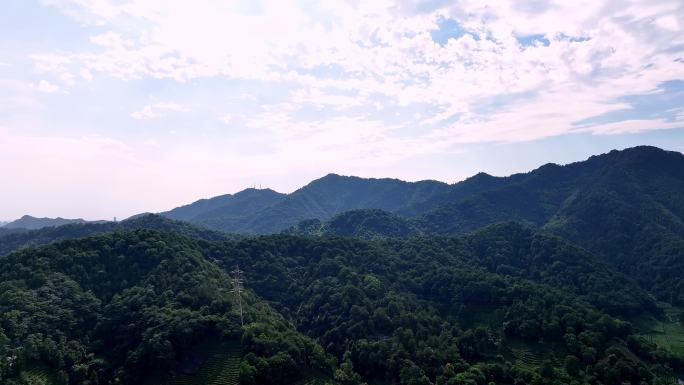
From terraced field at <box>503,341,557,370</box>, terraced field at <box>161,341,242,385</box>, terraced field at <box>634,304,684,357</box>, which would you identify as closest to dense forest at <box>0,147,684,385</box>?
terraced field at <box>161,341,242,385</box>

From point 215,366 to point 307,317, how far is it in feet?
123

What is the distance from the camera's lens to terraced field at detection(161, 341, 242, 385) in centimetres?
7625

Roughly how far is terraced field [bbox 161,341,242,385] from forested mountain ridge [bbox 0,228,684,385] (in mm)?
2133

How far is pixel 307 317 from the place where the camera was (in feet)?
376

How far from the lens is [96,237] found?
115 m

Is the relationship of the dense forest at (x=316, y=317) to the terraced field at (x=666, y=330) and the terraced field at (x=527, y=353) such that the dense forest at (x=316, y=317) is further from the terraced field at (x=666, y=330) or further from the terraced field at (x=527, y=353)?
the terraced field at (x=666, y=330)

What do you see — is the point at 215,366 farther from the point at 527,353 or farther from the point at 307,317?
the point at 527,353

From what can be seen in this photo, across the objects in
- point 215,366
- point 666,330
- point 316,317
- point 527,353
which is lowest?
point 666,330

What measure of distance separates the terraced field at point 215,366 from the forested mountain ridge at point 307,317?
213 centimetres

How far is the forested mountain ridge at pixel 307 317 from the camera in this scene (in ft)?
261

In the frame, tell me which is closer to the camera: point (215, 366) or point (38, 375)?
point (38, 375)

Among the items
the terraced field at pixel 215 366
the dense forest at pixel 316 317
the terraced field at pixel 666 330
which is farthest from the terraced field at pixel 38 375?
the terraced field at pixel 666 330

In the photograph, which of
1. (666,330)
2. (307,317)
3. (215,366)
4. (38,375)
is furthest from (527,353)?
(38,375)

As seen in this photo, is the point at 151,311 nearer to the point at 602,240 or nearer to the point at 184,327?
the point at 184,327
